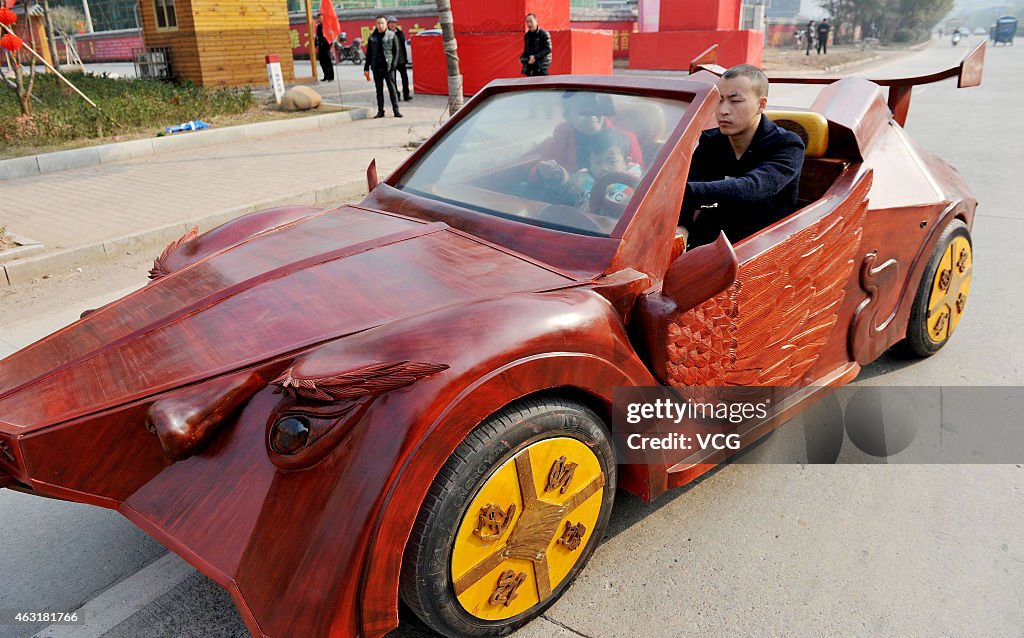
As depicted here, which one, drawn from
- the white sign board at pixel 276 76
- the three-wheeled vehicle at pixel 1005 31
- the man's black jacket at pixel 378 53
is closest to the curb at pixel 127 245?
the man's black jacket at pixel 378 53

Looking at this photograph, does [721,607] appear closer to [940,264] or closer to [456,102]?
[940,264]

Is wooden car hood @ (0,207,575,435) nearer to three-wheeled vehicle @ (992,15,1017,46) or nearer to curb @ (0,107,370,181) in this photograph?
curb @ (0,107,370,181)

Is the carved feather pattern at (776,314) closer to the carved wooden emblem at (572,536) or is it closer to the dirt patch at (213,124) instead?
the carved wooden emblem at (572,536)

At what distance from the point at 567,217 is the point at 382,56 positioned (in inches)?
446

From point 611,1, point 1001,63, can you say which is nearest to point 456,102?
point 1001,63

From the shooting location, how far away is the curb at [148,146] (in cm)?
916

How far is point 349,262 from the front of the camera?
2.44m

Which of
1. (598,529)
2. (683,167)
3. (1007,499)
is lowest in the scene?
(1007,499)

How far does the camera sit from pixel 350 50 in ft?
98.8

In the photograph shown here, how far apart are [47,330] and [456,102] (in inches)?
266

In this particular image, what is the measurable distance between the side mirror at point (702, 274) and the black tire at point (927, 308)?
6.17ft

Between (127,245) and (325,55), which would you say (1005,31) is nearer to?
(325,55)

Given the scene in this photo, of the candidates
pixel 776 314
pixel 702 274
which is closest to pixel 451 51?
pixel 776 314

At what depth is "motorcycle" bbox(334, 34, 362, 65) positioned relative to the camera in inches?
1153
